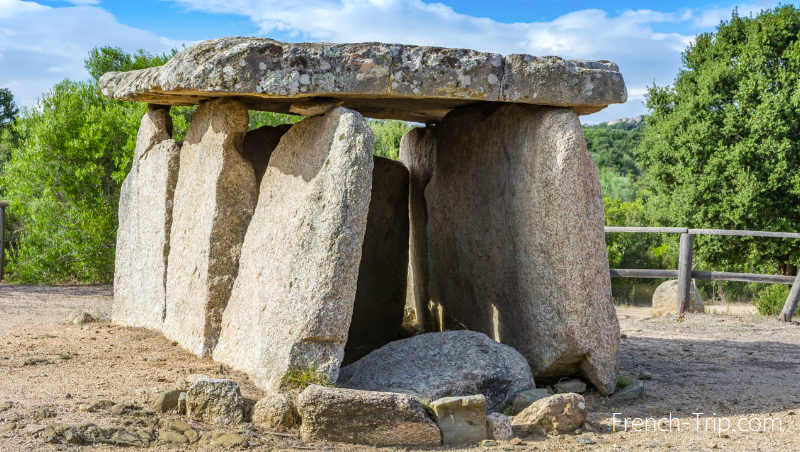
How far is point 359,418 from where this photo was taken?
3822mm

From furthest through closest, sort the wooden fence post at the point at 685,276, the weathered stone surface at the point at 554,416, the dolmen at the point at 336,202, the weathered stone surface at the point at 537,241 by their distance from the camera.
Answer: the wooden fence post at the point at 685,276, the weathered stone surface at the point at 537,241, the dolmen at the point at 336,202, the weathered stone surface at the point at 554,416

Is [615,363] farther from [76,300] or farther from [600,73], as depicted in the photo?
[76,300]

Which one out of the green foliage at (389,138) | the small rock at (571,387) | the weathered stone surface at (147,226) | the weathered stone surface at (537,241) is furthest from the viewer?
the green foliage at (389,138)

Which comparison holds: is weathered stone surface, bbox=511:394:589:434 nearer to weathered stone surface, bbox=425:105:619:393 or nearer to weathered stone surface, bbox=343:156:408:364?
weathered stone surface, bbox=425:105:619:393

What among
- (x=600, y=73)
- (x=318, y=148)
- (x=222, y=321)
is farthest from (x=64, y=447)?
(x=600, y=73)

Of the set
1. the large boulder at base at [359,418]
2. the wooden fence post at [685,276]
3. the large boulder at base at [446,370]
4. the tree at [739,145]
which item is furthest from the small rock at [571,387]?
the tree at [739,145]

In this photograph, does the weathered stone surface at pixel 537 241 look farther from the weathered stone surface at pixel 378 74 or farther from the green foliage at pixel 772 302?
the green foliage at pixel 772 302

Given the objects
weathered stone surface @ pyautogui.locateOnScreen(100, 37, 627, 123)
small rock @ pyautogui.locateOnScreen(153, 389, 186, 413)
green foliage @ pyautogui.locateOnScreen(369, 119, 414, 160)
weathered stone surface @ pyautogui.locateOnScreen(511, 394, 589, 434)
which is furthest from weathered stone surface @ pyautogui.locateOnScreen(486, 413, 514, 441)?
green foliage @ pyautogui.locateOnScreen(369, 119, 414, 160)

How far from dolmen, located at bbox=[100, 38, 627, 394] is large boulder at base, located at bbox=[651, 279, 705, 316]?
461cm

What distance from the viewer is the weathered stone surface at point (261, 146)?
617 centimetres

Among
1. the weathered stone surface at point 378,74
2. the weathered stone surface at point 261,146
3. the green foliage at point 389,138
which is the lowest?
the weathered stone surface at point 261,146

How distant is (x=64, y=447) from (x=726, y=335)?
6625mm

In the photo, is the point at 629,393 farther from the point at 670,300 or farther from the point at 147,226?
the point at 670,300

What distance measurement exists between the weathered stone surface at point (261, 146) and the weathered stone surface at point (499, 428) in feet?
9.82
